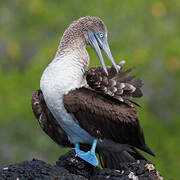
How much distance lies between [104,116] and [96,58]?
1095 cm

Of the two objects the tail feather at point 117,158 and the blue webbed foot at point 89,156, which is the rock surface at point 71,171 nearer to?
the blue webbed foot at point 89,156

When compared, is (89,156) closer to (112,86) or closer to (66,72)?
(112,86)

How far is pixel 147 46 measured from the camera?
20469 mm

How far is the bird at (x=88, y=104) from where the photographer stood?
21.6 feet

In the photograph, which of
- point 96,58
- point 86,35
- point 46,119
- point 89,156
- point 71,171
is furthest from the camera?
point 96,58

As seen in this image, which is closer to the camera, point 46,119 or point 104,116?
point 104,116

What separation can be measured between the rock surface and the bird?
4.7 inches

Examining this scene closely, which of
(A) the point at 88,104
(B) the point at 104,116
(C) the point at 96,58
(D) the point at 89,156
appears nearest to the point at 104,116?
(B) the point at 104,116

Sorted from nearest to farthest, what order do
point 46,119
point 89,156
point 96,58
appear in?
point 89,156
point 46,119
point 96,58

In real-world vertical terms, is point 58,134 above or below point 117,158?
above

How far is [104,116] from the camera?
6.74 meters

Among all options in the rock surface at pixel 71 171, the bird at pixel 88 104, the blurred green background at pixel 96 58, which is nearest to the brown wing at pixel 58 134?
the bird at pixel 88 104

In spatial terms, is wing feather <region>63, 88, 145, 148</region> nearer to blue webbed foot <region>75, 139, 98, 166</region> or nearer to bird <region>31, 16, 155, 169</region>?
bird <region>31, 16, 155, 169</region>

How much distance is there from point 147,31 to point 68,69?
1476cm
